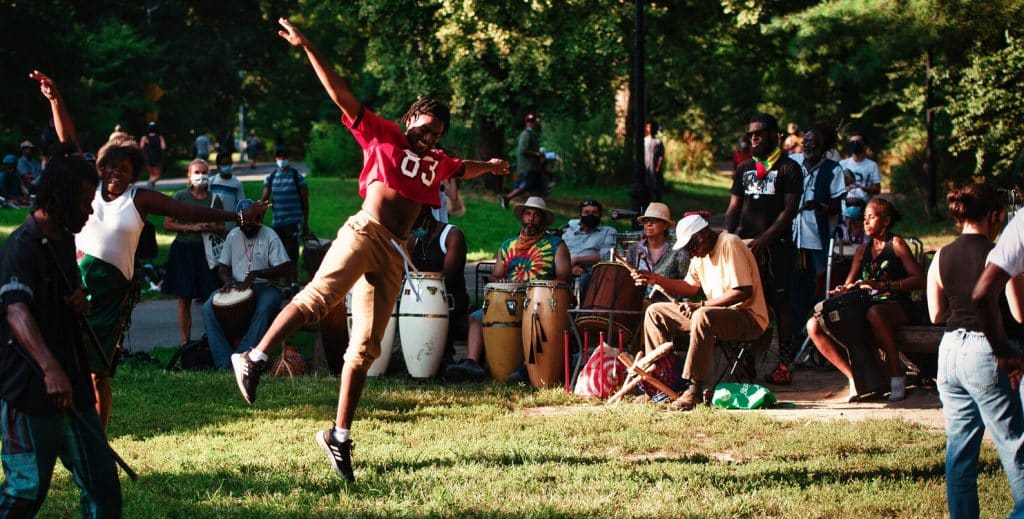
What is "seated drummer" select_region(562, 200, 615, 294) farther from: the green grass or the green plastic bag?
the green plastic bag

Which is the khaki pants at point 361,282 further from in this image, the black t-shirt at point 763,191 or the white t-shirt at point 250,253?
the black t-shirt at point 763,191

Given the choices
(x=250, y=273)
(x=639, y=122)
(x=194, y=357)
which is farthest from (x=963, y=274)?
(x=639, y=122)

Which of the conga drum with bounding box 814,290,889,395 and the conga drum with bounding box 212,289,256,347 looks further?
the conga drum with bounding box 212,289,256,347

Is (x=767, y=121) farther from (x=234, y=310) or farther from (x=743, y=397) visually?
(x=234, y=310)

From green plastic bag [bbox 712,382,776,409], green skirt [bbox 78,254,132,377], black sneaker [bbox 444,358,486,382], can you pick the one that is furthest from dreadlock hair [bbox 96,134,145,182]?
green plastic bag [bbox 712,382,776,409]

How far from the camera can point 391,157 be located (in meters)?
7.19

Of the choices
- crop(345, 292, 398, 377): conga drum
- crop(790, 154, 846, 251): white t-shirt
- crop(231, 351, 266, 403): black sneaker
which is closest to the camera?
crop(231, 351, 266, 403): black sneaker

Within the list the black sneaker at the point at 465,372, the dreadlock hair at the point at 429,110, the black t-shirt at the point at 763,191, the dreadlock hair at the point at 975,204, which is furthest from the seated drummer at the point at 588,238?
the dreadlock hair at the point at 975,204

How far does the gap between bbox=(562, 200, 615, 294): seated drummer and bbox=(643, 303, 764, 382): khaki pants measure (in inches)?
103

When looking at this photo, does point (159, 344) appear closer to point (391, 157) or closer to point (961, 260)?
point (391, 157)

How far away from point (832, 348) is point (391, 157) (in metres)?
4.66

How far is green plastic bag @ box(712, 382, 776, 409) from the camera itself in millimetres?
9930

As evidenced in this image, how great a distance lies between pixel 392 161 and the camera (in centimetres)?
718

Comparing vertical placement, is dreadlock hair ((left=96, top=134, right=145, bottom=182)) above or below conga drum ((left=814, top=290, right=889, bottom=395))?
above
